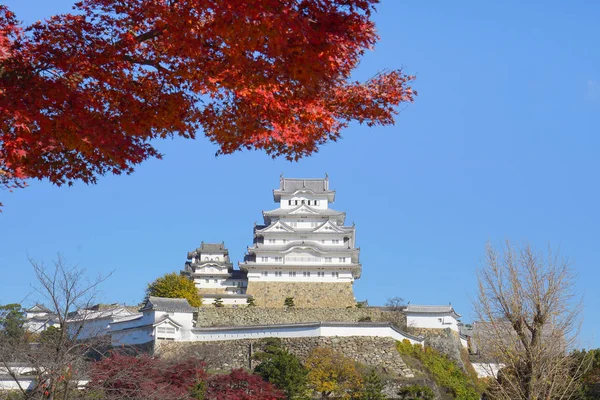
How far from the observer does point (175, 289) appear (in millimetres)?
39875

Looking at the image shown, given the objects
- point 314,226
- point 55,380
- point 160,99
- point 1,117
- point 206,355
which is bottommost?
point 55,380

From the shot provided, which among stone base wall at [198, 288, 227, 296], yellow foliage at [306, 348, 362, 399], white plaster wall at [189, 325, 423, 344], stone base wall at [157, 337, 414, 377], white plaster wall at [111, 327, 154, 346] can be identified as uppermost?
stone base wall at [198, 288, 227, 296]

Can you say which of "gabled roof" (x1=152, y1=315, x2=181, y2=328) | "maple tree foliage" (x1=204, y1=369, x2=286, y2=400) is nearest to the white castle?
"gabled roof" (x1=152, y1=315, x2=181, y2=328)

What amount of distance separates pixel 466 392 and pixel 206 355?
11.9m

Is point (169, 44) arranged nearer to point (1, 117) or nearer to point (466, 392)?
point (1, 117)

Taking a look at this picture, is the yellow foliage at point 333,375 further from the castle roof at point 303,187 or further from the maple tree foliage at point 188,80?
the maple tree foliage at point 188,80

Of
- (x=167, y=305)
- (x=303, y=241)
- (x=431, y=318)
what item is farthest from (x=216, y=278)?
(x=431, y=318)

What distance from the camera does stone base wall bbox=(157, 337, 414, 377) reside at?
30766 millimetres

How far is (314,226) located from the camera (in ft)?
148

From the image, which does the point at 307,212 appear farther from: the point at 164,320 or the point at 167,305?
the point at 164,320

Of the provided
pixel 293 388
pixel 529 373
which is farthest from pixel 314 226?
pixel 529 373

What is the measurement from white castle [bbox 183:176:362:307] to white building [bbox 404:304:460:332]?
4.48m

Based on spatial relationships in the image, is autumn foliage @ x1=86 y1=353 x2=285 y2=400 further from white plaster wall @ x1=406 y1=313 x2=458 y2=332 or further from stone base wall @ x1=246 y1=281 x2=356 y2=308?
stone base wall @ x1=246 y1=281 x2=356 y2=308

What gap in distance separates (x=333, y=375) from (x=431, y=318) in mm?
10981
